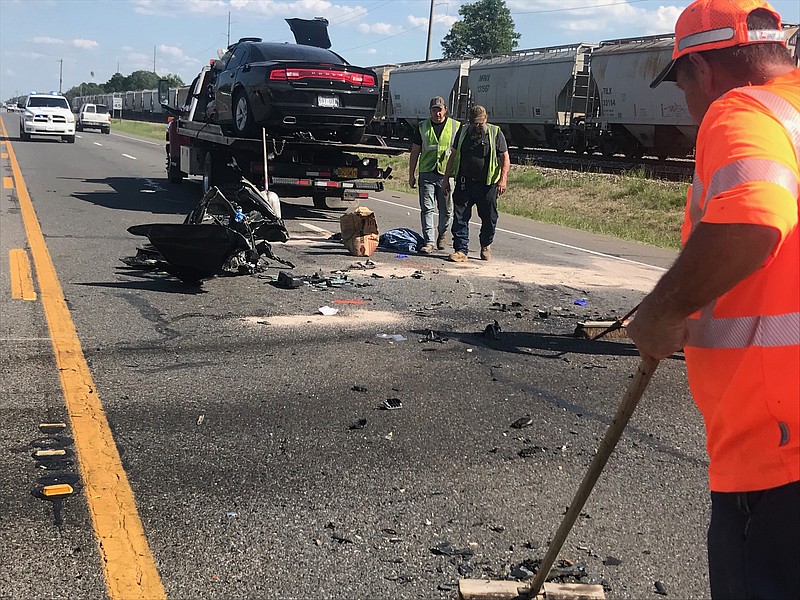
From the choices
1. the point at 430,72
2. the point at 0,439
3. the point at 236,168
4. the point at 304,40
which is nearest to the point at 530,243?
the point at 236,168

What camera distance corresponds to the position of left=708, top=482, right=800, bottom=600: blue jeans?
1693 millimetres

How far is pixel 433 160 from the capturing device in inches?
457

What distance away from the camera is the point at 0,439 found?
4.31 m

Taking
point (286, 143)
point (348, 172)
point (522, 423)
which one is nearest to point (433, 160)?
point (348, 172)

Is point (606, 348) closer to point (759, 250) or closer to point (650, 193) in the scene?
point (759, 250)

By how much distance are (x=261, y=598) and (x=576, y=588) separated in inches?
Result: 41.5

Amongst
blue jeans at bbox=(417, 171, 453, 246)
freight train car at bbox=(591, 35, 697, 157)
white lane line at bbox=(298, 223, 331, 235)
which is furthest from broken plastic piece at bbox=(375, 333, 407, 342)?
freight train car at bbox=(591, 35, 697, 157)

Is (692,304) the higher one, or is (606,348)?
(692,304)

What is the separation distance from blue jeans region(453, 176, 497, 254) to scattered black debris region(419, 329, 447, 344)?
4164mm

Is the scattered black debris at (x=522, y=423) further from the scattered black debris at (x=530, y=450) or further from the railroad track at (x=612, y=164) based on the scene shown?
the railroad track at (x=612, y=164)

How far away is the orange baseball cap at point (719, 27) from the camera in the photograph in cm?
185

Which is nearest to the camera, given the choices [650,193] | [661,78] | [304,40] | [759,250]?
[759,250]

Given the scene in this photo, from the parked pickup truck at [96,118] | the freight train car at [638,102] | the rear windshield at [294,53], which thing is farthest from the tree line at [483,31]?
the rear windshield at [294,53]

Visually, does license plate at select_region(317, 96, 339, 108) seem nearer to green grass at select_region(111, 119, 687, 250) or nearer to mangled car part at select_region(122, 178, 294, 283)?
mangled car part at select_region(122, 178, 294, 283)
